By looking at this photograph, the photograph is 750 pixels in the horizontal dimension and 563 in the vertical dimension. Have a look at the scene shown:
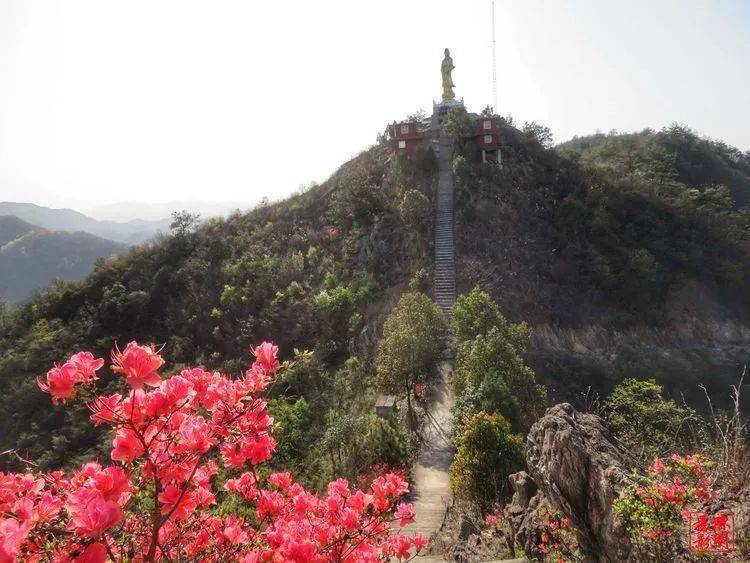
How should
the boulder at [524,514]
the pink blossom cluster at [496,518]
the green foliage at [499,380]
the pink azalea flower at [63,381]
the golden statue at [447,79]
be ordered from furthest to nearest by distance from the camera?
the golden statue at [447,79] → the green foliage at [499,380] → the pink blossom cluster at [496,518] → the boulder at [524,514] → the pink azalea flower at [63,381]

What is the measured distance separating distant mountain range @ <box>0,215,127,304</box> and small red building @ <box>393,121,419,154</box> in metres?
73.1

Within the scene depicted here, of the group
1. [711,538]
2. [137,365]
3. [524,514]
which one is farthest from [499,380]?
[137,365]

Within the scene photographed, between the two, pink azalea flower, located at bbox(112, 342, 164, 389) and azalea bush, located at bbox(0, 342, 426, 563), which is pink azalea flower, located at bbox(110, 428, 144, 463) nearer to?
azalea bush, located at bbox(0, 342, 426, 563)

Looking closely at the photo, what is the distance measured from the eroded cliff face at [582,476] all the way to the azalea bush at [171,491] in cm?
177

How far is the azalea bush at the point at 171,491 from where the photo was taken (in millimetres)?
1764

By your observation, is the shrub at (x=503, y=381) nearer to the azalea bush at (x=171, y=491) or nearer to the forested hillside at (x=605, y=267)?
the forested hillside at (x=605, y=267)

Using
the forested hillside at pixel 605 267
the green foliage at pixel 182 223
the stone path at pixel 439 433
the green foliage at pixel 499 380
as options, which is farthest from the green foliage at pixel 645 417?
the green foliage at pixel 182 223

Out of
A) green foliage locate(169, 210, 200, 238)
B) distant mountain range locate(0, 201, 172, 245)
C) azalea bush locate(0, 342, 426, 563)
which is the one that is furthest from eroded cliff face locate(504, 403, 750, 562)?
distant mountain range locate(0, 201, 172, 245)

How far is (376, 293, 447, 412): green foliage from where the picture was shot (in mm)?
10883

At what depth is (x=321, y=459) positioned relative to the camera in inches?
392

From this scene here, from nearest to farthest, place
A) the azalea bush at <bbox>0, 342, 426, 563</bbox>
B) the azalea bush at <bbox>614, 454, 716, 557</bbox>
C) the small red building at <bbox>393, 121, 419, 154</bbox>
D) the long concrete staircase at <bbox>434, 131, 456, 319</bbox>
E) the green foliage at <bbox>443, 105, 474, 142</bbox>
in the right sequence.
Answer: the azalea bush at <bbox>0, 342, 426, 563</bbox> → the azalea bush at <bbox>614, 454, 716, 557</bbox> → the long concrete staircase at <bbox>434, 131, 456, 319</bbox> → the green foliage at <bbox>443, 105, 474, 142</bbox> → the small red building at <bbox>393, 121, 419, 154</bbox>

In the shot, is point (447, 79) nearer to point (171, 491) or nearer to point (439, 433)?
point (439, 433)

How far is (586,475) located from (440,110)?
2670 cm

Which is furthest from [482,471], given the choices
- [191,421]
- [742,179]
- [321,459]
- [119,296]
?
[742,179]
